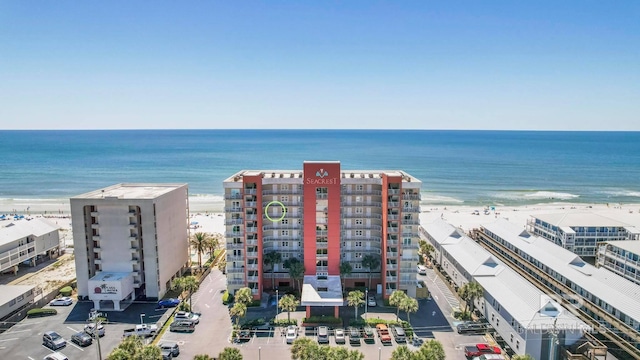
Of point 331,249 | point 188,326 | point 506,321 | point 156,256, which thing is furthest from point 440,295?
point 156,256

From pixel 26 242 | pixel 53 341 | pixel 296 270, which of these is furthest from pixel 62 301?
pixel 296 270

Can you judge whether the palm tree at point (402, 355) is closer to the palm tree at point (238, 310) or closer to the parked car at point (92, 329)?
the palm tree at point (238, 310)

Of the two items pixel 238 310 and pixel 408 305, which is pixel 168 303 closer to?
pixel 238 310

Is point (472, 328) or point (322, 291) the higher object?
point (322, 291)

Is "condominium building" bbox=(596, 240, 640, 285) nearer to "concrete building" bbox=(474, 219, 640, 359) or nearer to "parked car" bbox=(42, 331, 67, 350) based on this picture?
"concrete building" bbox=(474, 219, 640, 359)

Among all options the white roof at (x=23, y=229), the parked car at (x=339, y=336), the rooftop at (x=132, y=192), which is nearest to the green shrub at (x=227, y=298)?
the parked car at (x=339, y=336)
